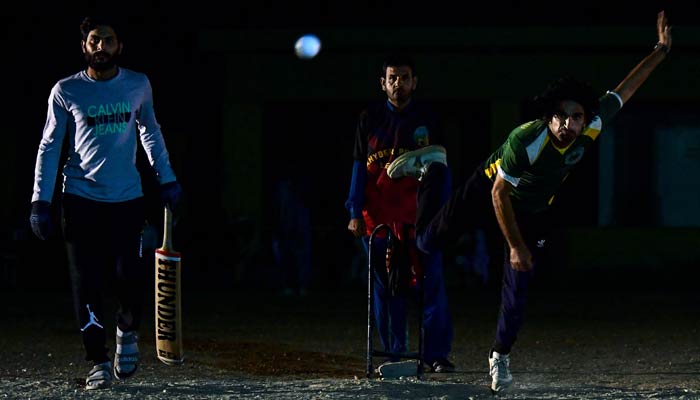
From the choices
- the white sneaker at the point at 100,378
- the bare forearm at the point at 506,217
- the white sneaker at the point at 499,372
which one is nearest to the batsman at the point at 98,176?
the white sneaker at the point at 100,378

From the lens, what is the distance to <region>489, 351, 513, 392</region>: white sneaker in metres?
8.05

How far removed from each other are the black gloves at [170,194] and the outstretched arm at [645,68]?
8.27 feet

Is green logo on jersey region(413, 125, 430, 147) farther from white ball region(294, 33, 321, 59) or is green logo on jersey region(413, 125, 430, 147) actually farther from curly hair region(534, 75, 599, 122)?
white ball region(294, 33, 321, 59)

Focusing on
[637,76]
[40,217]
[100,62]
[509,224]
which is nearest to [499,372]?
[509,224]

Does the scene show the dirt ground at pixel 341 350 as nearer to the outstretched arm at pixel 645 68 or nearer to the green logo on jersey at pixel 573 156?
the green logo on jersey at pixel 573 156

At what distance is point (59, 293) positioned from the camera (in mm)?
17719

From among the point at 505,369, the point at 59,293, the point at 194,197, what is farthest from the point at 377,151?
the point at 194,197

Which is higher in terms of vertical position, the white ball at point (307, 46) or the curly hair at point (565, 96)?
the white ball at point (307, 46)

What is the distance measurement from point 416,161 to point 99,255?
6.18 ft

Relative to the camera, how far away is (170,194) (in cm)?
844

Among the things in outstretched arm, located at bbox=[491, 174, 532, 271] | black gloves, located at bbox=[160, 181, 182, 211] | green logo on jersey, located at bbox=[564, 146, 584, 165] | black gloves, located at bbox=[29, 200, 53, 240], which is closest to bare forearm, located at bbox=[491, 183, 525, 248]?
outstretched arm, located at bbox=[491, 174, 532, 271]

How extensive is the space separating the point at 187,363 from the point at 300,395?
7.84ft

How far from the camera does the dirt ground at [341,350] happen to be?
8.17 metres

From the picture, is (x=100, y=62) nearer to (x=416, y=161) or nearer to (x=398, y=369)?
(x=416, y=161)
